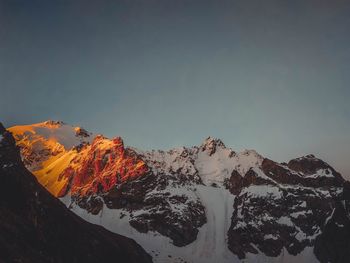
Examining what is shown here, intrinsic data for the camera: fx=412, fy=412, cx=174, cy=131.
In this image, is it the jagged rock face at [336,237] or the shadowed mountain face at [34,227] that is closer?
the shadowed mountain face at [34,227]

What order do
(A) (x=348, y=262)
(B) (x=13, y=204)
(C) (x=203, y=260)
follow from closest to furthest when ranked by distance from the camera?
(B) (x=13, y=204), (A) (x=348, y=262), (C) (x=203, y=260)

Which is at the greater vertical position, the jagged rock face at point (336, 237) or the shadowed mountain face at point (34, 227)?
the jagged rock face at point (336, 237)

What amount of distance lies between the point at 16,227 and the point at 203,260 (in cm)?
10600

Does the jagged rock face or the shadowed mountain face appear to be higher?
the jagged rock face

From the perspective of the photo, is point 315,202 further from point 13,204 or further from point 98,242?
point 13,204

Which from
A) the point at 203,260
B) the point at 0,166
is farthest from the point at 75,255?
the point at 203,260

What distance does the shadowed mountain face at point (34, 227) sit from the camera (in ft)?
243

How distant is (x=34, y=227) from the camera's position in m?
83.9

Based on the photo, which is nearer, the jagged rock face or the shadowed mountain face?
the shadowed mountain face

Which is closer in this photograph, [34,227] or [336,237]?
[34,227]

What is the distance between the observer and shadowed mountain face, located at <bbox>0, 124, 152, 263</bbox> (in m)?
73.9

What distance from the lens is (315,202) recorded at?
607 feet

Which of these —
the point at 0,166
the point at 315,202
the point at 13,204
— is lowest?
the point at 13,204

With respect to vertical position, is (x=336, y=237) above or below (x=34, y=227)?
above
